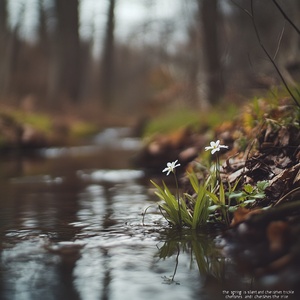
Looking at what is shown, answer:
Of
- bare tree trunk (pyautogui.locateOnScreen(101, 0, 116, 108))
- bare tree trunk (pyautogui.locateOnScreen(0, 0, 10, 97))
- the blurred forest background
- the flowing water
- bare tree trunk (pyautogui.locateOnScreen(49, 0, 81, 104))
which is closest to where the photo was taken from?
the flowing water

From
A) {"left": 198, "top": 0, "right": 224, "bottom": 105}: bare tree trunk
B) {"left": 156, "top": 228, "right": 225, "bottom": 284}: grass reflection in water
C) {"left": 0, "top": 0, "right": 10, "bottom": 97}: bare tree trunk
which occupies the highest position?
{"left": 0, "top": 0, "right": 10, "bottom": 97}: bare tree trunk

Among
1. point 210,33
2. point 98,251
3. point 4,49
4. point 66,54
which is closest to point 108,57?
point 66,54

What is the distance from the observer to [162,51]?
68.3 feet

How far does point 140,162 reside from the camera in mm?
6426

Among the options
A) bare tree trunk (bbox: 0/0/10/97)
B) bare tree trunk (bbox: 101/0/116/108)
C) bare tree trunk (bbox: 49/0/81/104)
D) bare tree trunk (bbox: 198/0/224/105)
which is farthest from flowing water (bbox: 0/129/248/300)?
bare tree trunk (bbox: 101/0/116/108)

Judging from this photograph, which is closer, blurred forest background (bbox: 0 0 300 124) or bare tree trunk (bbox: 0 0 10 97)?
blurred forest background (bbox: 0 0 300 124)

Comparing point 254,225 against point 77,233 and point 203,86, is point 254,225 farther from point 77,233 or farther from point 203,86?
point 203,86

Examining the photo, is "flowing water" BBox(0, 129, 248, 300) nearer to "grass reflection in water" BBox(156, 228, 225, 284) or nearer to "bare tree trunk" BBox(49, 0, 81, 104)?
"grass reflection in water" BBox(156, 228, 225, 284)

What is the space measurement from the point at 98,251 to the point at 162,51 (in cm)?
1920

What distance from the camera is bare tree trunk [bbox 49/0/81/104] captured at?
1648 cm

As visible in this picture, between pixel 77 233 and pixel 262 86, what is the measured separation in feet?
12.9

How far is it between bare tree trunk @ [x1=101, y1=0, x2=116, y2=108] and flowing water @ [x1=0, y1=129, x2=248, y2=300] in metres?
17.4

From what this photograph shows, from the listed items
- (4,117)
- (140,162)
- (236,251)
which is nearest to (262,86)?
(140,162)

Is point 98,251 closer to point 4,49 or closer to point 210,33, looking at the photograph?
point 210,33
